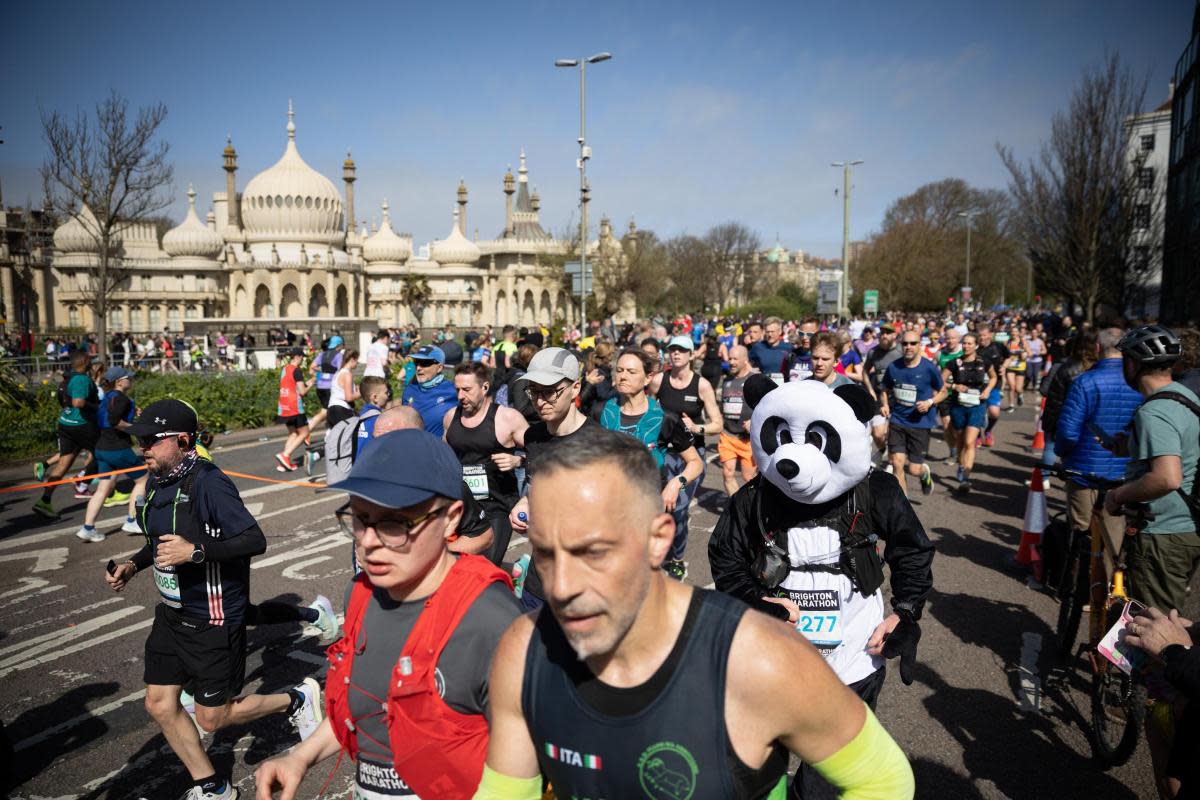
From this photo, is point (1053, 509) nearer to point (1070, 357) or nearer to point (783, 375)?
point (1070, 357)

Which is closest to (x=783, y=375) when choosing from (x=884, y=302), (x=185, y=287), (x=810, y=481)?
(x=810, y=481)

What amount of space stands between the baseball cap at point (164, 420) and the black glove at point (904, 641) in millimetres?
3402

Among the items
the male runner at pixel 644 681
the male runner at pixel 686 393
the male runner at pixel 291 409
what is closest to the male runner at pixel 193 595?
the male runner at pixel 644 681

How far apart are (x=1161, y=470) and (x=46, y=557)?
971 centimetres

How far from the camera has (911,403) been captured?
8906 millimetres

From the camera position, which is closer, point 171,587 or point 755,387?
point 171,587

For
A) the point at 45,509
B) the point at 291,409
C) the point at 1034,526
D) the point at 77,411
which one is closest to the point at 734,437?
the point at 1034,526

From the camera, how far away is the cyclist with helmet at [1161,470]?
375 centimetres

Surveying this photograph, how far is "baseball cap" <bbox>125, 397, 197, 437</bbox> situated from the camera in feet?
12.3

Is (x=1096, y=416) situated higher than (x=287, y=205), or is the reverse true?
(x=287, y=205)

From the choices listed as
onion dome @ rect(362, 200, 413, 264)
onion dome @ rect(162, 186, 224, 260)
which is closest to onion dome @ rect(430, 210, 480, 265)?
onion dome @ rect(362, 200, 413, 264)

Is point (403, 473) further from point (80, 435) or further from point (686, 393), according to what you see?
point (80, 435)

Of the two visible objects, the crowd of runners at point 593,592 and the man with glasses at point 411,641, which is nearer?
the crowd of runners at point 593,592

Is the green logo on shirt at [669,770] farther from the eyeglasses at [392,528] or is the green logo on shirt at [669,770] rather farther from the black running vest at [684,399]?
the black running vest at [684,399]
